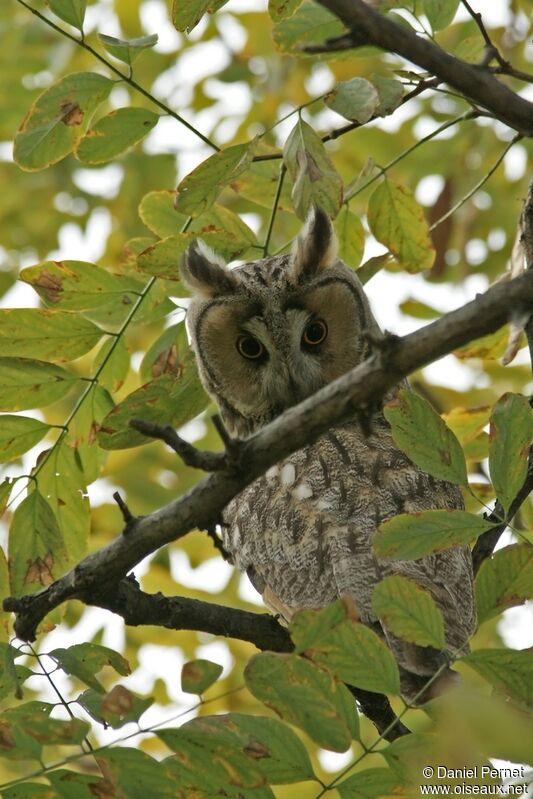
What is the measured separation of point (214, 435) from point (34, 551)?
2.03 m

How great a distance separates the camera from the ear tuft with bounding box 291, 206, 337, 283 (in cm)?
337

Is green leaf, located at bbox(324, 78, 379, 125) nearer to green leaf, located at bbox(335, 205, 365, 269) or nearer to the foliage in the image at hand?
the foliage

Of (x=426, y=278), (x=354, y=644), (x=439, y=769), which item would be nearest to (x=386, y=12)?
(x=354, y=644)

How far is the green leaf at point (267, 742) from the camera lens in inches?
66.4

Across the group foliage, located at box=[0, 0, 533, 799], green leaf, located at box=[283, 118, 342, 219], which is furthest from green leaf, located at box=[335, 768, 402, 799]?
green leaf, located at box=[283, 118, 342, 219]

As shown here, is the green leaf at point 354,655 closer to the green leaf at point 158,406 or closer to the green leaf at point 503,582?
the green leaf at point 503,582

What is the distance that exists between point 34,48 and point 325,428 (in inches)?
176

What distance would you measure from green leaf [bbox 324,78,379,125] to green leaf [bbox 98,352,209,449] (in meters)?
0.82

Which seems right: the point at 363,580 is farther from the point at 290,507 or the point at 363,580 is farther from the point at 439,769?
the point at 439,769

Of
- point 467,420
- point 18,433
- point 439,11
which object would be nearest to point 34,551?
point 18,433

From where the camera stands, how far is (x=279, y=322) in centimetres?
338

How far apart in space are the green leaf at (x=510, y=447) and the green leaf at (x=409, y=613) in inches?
14.4

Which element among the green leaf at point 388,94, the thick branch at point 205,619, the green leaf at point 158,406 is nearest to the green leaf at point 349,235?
the green leaf at point 158,406

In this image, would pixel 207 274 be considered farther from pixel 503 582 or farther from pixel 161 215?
pixel 503 582
